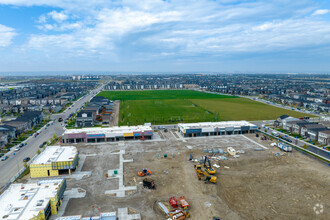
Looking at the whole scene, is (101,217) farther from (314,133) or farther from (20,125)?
(314,133)

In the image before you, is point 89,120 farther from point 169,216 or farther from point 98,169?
point 169,216

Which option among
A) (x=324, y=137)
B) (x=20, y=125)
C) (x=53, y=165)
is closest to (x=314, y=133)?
(x=324, y=137)

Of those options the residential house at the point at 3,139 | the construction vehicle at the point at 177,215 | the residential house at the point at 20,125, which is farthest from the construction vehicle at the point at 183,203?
the residential house at the point at 20,125

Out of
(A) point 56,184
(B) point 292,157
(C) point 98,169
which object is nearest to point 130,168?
(C) point 98,169

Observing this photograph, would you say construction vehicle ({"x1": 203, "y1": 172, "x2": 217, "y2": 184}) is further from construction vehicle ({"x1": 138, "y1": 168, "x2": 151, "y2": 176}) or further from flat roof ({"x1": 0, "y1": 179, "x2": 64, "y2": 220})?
flat roof ({"x1": 0, "y1": 179, "x2": 64, "y2": 220})

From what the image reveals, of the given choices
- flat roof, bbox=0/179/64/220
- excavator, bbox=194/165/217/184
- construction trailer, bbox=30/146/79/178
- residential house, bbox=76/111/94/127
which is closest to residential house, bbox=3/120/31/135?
residential house, bbox=76/111/94/127

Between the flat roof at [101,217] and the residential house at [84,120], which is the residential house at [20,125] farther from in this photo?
the flat roof at [101,217]
